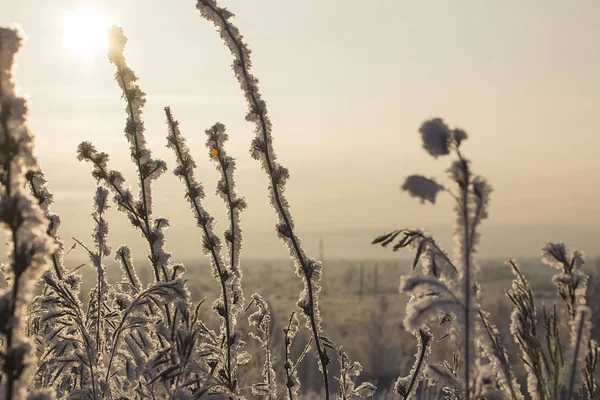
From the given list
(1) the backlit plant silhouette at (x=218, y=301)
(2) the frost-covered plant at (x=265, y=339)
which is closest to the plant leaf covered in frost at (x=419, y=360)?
(1) the backlit plant silhouette at (x=218, y=301)

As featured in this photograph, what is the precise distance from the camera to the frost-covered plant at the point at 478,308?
204 cm

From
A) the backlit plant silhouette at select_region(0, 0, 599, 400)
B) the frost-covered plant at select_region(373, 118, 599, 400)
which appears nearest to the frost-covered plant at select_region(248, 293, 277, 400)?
the backlit plant silhouette at select_region(0, 0, 599, 400)

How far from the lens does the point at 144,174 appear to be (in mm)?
4332

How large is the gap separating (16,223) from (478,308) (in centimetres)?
152

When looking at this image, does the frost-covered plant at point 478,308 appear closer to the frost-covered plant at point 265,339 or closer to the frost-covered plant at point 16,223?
the frost-covered plant at point 16,223

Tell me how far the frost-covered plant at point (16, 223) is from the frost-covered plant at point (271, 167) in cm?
214

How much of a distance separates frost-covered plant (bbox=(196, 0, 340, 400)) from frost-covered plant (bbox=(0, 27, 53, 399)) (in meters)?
2.14

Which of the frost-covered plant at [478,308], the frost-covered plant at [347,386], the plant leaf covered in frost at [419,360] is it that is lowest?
the frost-covered plant at [347,386]

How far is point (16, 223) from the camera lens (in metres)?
1.60

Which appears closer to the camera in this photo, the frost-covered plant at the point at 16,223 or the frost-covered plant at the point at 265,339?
the frost-covered plant at the point at 16,223

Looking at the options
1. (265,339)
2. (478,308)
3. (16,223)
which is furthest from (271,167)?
(16,223)

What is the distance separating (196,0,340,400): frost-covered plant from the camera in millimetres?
3691

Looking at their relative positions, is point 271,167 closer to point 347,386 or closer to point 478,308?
point 347,386

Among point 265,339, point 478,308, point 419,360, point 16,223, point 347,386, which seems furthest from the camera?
point 265,339
